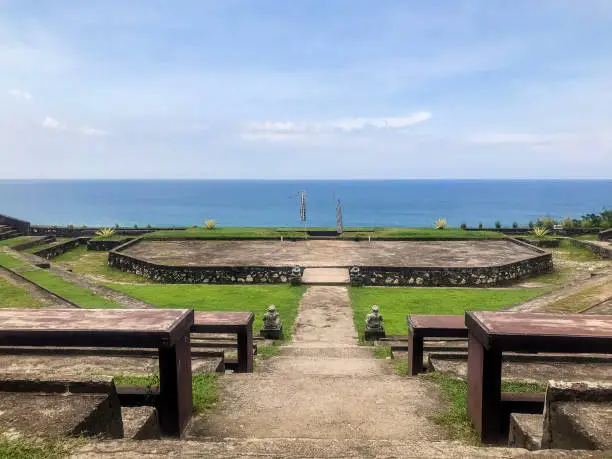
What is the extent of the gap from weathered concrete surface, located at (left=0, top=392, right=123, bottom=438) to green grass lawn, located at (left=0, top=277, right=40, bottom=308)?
8.30 metres

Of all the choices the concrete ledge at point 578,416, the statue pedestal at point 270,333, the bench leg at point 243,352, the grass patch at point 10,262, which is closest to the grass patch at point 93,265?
the grass patch at point 10,262

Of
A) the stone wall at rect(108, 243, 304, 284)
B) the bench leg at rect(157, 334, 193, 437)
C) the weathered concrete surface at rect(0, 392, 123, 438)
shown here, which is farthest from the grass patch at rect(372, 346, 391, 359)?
the stone wall at rect(108, 243, 304, 284)

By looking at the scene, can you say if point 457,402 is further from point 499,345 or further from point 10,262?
point 10,262

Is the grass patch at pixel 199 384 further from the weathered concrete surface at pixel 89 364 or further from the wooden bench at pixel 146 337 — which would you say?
the weathered concrete surface at pixel 89 364

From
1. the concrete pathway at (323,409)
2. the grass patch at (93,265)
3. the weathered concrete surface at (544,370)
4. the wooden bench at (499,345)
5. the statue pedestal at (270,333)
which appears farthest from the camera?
the grass patch at (93,265)

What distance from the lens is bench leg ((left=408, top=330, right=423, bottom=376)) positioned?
19.1 ft

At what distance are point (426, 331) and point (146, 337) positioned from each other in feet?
11.4

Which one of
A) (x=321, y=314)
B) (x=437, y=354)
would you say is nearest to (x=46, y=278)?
(x=321, y=314)

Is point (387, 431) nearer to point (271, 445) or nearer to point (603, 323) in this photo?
point (271, 445)

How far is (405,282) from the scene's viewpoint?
1597 cm

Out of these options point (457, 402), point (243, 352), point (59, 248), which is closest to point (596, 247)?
point (243, 352)

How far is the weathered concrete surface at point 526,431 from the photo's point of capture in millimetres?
3041

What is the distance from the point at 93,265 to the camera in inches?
809

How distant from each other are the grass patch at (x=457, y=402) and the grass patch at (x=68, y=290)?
26.3 feet
